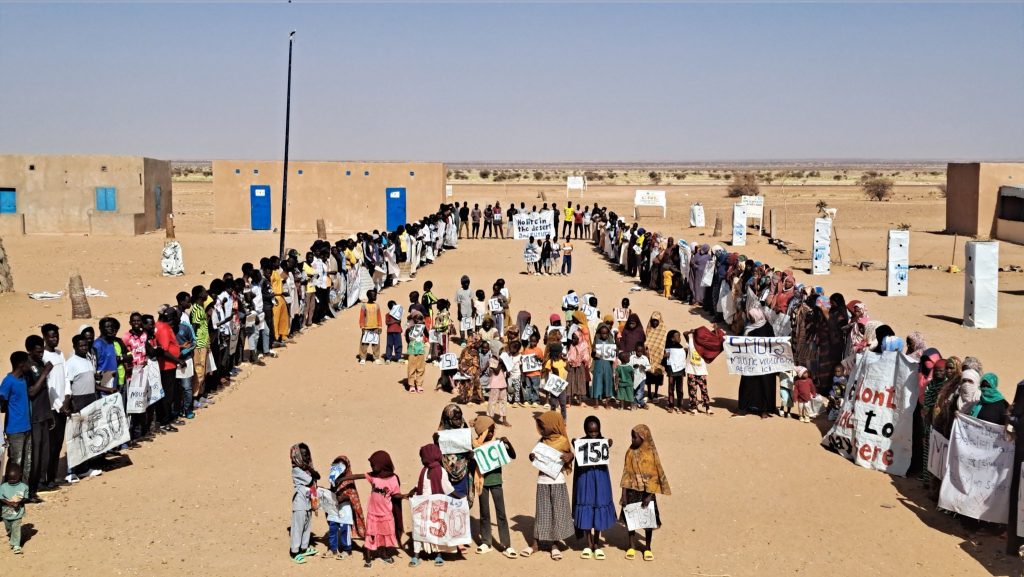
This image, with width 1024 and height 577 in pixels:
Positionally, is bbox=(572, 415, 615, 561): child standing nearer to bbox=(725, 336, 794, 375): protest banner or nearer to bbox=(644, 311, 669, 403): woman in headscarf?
bbox=(725, 336, 794, 375): protest banner

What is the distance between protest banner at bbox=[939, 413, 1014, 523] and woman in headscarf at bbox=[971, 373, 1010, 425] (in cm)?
9

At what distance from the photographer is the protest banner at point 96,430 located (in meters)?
11.0

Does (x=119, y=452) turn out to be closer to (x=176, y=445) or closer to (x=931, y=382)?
(x=176, y=445)

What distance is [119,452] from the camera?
39.9ft

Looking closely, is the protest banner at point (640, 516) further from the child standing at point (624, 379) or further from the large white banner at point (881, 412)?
the child standing at point (624, 379)

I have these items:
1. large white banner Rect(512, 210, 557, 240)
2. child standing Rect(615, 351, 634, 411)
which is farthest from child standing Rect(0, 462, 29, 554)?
large white banner Rect(512, 210, 557, 240)

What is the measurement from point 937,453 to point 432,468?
533cm

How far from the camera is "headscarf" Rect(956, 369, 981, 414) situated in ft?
33.7

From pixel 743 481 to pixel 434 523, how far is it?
4098 millimetres

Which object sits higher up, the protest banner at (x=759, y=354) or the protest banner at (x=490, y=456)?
the protest banner at (x=759, y=354)

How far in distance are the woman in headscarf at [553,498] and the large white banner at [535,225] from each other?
23211mm

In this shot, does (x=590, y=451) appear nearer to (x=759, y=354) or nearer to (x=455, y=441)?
(x=455, y=441)

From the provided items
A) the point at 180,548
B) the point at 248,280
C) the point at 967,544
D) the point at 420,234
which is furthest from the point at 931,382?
the point at 420,234

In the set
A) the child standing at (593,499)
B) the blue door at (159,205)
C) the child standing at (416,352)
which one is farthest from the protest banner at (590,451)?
the blue door at (159,205)
